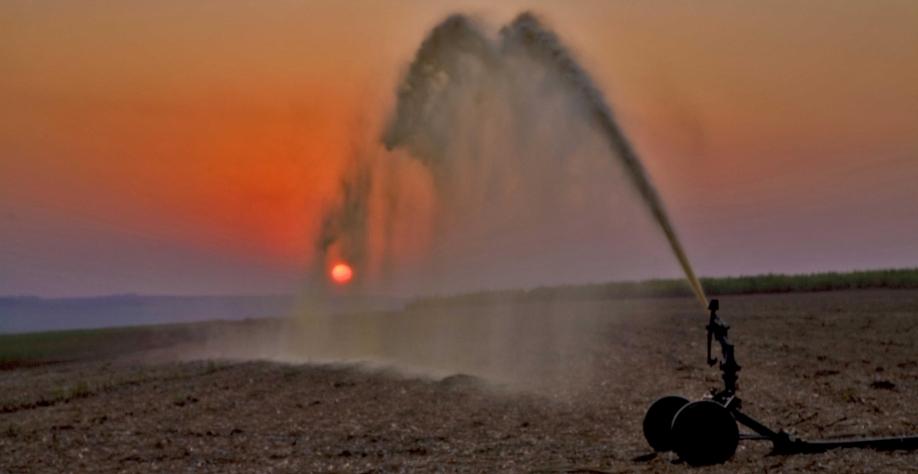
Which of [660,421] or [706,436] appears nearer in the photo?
[706,436]

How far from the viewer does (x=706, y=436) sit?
43.9ft

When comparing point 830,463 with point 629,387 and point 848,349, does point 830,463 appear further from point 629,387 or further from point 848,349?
point 848,349

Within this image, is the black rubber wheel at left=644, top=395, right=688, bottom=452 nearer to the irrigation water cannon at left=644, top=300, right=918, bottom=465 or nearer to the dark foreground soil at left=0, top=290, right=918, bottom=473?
the irrigation water cannon at left=644, top=300, right=918, bottom=465

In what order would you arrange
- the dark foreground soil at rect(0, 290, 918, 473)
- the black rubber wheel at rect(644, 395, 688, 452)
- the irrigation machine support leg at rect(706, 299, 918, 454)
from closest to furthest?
the irrigation machine support leg at rect(706, 299, 918, 454), the black rubber wheel at rect(644, 395, 688, 452), the dark foreground soil at rect(0, 290, 918, 473)

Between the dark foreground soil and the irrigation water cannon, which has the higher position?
the irrigation water cannon

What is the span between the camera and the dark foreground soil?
1619 cm

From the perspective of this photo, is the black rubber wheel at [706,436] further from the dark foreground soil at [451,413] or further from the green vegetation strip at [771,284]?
the green vegetation strip at [771,284]

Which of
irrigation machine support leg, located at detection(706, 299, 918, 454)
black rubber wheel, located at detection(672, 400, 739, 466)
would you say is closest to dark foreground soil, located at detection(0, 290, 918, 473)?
irrigation machine support leg, located at detection(706, 299, 918, 454)

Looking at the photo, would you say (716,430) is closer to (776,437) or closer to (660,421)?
(776,437)

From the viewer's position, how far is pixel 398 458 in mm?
16484

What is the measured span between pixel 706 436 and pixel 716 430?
0.52ft

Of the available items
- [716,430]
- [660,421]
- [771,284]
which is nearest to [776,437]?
Result: [716,430]

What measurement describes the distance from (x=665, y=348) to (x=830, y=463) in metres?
22.0

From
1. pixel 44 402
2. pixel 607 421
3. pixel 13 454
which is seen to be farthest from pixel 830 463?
pixel 44 402
